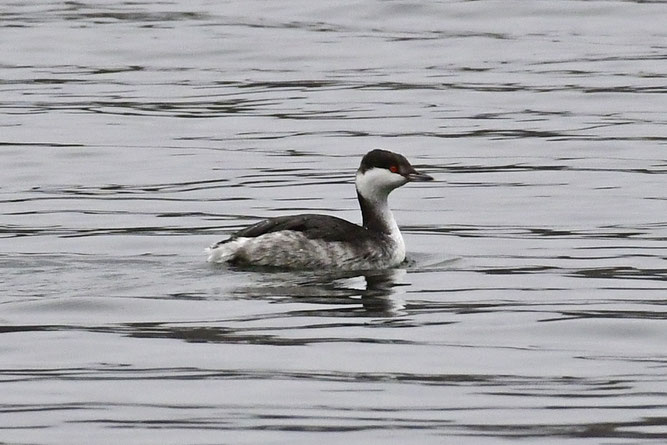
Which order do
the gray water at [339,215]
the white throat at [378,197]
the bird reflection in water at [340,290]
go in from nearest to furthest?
the gray water at [339,215] < the bird reflection in water at [340,290] < the white throat at [378,197]

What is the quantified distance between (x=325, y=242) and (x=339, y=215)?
121 inches

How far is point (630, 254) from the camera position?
13.7 m

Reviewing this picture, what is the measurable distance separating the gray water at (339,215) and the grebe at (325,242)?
0.17 m

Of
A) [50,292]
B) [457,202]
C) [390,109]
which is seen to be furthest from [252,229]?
[390,109]

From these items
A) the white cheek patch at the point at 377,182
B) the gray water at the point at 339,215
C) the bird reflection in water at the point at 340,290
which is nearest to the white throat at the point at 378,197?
the white cheek patch at the point at 377,182

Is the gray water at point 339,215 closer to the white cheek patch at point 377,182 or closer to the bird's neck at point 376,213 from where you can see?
the bird's neck at point 376,213

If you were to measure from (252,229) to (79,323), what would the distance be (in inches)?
97.4

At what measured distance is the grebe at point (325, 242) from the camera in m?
13.2

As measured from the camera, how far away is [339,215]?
16.5 metres

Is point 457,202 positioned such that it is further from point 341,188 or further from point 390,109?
point 390,109

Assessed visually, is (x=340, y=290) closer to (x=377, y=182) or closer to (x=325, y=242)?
(x=325, y=242)

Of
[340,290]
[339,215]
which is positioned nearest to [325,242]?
[340,290]

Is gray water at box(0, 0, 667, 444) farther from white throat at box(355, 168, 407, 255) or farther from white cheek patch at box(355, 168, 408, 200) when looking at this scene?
white cheek patch at box(355, 168, 408, 200)

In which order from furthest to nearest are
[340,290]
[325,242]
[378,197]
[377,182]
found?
[378,197], [377,182], [325,242], [340,290]
